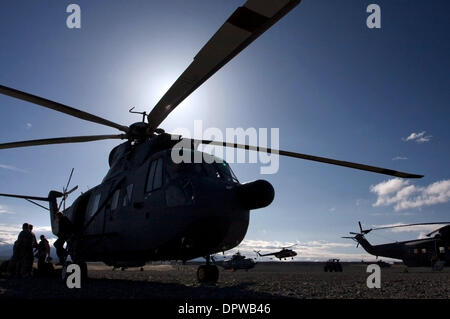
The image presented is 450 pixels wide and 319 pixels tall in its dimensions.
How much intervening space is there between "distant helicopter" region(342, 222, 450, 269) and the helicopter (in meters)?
22.6

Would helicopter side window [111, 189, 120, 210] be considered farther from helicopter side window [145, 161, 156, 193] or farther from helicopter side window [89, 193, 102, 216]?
helicopter side window [145, 161, 156, 193]

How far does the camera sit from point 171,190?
24.3 feet

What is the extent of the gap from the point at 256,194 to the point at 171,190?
190 centimetres

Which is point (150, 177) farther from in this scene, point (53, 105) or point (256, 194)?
point (256, 194)

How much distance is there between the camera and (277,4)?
3.96 m

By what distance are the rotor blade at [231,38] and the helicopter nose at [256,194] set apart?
2.23 m

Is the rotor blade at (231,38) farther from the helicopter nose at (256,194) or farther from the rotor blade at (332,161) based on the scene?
the rotor blade at (332,161)

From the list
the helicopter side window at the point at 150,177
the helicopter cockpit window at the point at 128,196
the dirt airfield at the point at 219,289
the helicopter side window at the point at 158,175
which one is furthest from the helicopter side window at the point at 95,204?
the helicopter side window at the point at 158,175

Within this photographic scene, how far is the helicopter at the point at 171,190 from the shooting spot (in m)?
5.59

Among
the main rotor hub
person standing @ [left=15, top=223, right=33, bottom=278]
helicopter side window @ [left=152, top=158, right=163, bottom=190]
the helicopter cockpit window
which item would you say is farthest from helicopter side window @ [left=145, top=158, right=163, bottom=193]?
person standing @ [left=15, top=223, right=33, bottom=278]
